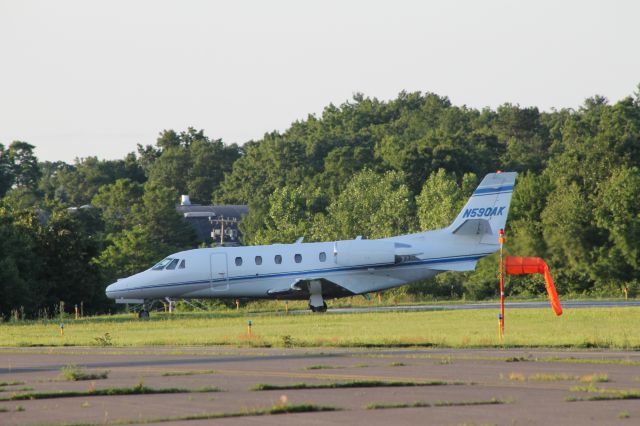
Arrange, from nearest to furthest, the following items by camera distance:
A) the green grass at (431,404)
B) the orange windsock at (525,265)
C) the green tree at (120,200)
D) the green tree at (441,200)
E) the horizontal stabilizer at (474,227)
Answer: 1. the green grass at (431,404)
2. the orange windsock at (525,265)
3. the horizontal stabilizer at (474,227)
4. the green tree at (441,200)
5. the green tree at (120,200)

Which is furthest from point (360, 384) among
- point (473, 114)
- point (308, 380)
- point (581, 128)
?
point (473, 114)

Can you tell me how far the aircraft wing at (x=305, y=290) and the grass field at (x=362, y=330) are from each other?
1763 millimetres

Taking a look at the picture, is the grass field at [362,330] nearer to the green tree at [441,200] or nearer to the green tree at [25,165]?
the green tree at [441,200]

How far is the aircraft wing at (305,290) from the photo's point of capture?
159 ft

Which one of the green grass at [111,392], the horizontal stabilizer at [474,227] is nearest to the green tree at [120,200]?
the horizontal stabilizer at [474,227]

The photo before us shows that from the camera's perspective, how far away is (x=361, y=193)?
8812cm

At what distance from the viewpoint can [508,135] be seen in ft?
480

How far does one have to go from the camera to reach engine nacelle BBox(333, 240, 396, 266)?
47969mm

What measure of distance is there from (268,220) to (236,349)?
77441mm

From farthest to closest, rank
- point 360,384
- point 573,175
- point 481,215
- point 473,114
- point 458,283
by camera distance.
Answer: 1. point 473,114
2. point 573,175
3. point 458,283
4. point 481,215
5. point 360,384

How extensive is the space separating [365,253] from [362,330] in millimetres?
12332

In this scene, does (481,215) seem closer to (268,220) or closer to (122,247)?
(122,247)

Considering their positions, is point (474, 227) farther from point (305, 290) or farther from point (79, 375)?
point (79, 375)

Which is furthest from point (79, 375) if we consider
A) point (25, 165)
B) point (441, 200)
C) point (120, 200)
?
point (25, 165)
